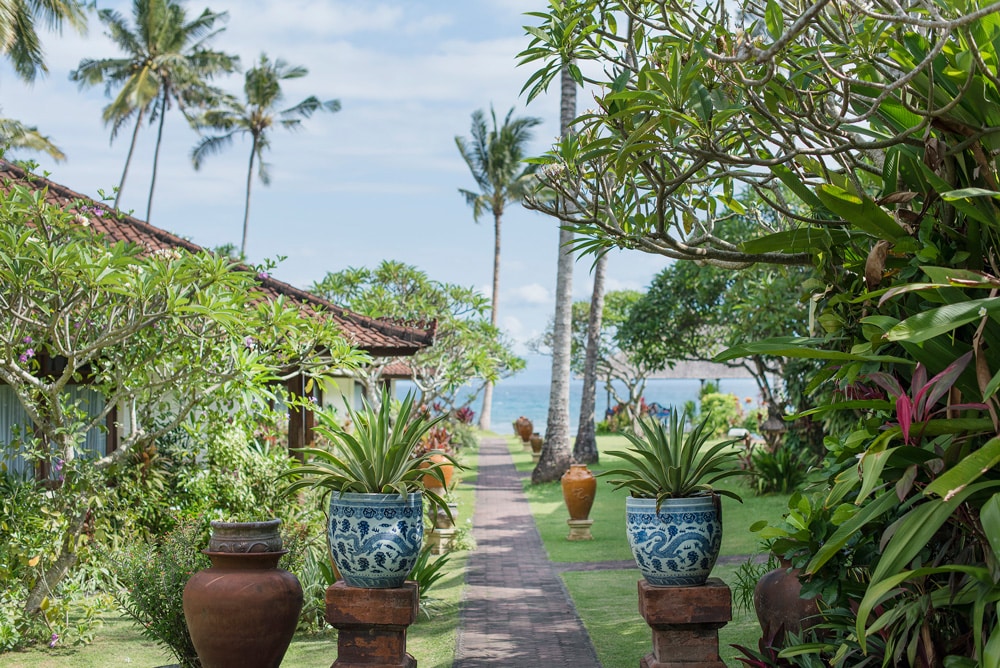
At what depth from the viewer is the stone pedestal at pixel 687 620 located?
5016mm

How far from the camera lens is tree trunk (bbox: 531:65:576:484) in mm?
18016

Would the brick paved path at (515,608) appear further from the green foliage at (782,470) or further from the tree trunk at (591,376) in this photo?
the tree trunk at (591,376)

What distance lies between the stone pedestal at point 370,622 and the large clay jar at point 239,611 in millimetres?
457

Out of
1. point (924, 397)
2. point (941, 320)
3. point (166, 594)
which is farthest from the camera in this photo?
point (166, 594)

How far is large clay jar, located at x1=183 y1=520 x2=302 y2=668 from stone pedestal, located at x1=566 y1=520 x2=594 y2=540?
7.41 metres

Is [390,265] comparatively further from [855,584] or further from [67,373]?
[855,584]

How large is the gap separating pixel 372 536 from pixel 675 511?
1.65 meters

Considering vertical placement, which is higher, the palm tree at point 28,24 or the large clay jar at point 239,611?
the palm tree at point 28,24

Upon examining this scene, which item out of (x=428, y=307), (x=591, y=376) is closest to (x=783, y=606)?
(x=428, y=307)

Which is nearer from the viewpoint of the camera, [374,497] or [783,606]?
[783,606]

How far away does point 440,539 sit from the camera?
11.2m

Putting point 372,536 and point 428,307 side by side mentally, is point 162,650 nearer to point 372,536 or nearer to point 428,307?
point 372,536

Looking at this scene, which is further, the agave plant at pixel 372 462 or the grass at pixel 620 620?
the grass at pixel 620 620

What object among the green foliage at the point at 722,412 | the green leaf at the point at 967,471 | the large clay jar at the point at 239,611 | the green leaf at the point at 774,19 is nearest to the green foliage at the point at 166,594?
the large clay jar at the point at 239,611
